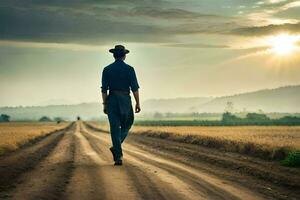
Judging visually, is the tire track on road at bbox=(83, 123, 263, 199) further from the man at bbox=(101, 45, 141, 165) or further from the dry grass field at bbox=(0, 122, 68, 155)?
the dry grass field at bbox=(0, 122, 68, 155)

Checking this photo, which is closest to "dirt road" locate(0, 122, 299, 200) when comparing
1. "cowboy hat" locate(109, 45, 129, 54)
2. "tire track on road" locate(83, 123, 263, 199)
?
"tire track on road" locate(83, 123, 263, 199)

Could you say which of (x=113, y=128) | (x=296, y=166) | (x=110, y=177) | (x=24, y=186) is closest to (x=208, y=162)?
(x=296, y=166)

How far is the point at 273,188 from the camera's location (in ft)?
33.3

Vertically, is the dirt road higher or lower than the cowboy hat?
lower

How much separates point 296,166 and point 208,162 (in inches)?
106

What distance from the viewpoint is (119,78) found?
12.7m

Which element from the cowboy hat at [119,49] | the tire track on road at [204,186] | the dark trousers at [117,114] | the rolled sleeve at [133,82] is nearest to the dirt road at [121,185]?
the tire track on road at [204,186]

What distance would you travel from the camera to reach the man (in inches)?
500

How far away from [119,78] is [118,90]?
31cm

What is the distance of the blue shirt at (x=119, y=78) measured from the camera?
500 inches

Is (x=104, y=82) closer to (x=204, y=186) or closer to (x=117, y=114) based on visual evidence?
(x=117, y=114)

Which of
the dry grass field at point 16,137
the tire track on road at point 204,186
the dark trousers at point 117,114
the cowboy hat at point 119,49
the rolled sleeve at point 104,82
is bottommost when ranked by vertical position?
the tire track on road at point 204,186

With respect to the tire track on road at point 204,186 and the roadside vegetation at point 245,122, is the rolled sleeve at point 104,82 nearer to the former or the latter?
the tire track on road at point 204,186

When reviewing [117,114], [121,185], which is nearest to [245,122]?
[117,114]
